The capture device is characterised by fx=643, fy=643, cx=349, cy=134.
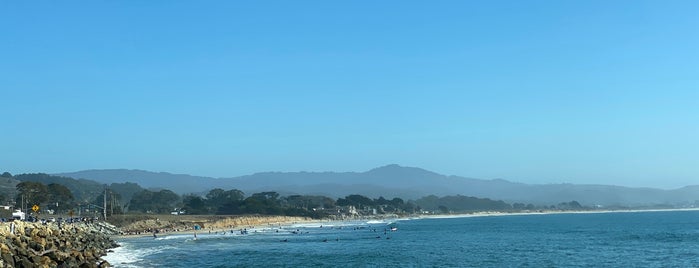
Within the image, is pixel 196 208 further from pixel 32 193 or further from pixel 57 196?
pixel 32 193

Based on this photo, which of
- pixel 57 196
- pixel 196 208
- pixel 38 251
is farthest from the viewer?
pixel 196 208

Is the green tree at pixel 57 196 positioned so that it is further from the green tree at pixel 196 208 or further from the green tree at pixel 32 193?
the green tree at pixel 196 208

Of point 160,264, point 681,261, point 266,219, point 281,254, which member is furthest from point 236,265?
point 266,219

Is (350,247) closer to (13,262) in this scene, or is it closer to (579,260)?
(579,260)

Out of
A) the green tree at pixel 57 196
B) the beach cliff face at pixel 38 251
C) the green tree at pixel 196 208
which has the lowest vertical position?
the beach cliff face at pixel 38 251

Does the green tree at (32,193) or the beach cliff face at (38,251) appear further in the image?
the green tree at (32,193)

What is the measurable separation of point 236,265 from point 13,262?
17.9m

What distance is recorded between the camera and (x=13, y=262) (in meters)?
34.9

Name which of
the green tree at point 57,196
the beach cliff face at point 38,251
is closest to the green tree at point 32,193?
the green tree at point 57,196

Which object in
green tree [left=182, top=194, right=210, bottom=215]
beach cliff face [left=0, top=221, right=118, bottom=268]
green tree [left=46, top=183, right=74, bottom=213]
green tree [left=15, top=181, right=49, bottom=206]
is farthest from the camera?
green tree [left=182, top=194, right=210, bottom=215]

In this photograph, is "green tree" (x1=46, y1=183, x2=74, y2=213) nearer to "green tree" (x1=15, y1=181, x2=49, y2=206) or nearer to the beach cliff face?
"green tree" (x1=15, y1=181, x2=49, y2=206)

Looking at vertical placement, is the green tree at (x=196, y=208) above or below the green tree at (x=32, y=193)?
below

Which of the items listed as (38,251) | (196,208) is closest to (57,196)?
(196,208)

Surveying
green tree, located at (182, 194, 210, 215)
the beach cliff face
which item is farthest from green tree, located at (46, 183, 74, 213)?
the beach cliff face
